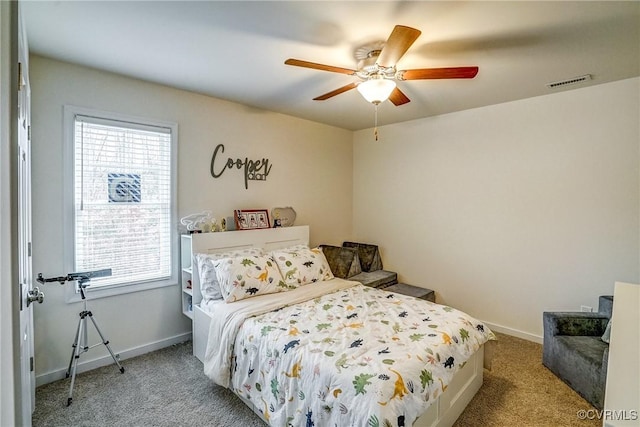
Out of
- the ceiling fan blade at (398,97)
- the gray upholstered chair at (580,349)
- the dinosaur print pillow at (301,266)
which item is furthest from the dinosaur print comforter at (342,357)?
the ceiling fan blade at (398,97)

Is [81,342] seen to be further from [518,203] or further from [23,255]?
[518,203]

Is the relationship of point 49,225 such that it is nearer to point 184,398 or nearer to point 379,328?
point 184,398

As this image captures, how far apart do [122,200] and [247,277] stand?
1.34 metres

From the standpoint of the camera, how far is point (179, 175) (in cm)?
313

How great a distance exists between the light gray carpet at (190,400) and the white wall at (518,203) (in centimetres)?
94

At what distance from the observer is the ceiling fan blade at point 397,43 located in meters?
1.59

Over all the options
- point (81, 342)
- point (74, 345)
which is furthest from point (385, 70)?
point (81, 342)

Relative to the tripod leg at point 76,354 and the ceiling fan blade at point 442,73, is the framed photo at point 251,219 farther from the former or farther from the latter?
the ceiling fan blade at point 442,73

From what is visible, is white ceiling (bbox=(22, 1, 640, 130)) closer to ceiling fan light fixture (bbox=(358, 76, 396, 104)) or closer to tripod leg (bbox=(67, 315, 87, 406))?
ceiling fan light fixture (bbox=(358, 76, 396, 104))

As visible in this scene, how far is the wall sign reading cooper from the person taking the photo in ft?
11.1

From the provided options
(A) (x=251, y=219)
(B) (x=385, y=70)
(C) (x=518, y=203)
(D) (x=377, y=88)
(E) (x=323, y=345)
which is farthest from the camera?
(A) (x=251, y=219)

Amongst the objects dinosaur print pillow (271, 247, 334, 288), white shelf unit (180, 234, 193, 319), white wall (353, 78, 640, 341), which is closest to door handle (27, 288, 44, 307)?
white shelf unit (180, 234, 193, 319)

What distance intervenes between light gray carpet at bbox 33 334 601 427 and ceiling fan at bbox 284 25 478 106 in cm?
231

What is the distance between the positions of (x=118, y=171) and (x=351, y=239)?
10.9ft
